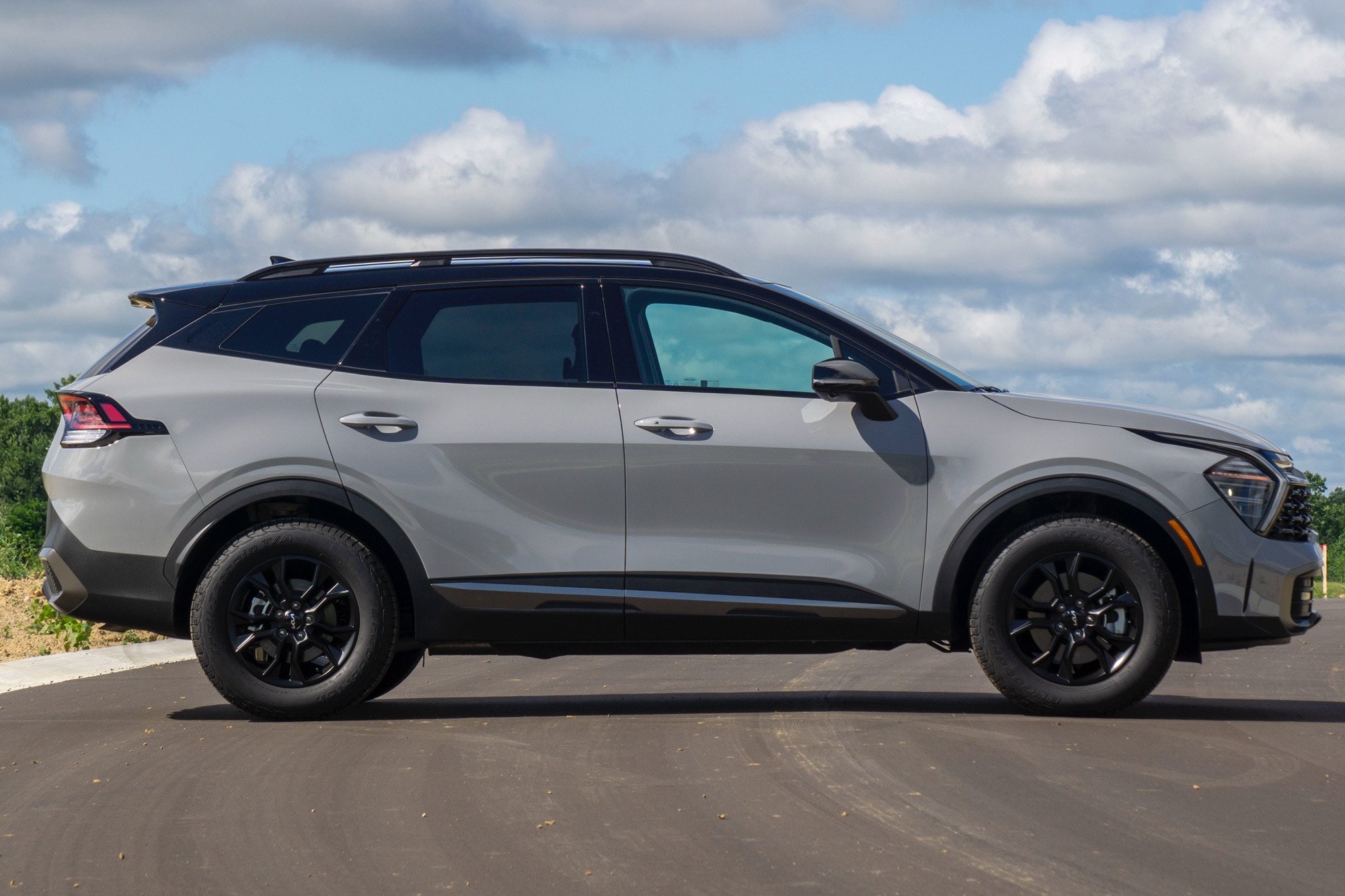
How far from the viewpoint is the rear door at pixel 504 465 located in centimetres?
680

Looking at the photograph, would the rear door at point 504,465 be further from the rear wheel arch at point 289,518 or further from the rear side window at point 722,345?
the rear side window at point 722,345

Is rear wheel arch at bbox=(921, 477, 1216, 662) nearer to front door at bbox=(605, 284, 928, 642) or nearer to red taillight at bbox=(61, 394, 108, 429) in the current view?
front door at bbox=(605, 284, 928, 642)

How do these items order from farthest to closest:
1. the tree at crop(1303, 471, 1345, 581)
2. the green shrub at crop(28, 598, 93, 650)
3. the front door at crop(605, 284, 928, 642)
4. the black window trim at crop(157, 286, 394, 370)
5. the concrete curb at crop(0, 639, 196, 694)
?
1. the tree at crop(1303, 471, 1345, 581)
2. the green shrub at crop(28, 598, 93, 650)
3. the concrete curb at crop(0, 639, 196, 694)
4. the black window trim at crop(157, 286, 394, 370)
5. the front door at crop(605, 284, 928, 642)

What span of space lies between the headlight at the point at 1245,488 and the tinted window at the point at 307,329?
391 centimetres

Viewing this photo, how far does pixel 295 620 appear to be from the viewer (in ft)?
22.9

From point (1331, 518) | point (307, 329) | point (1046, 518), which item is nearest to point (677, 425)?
Answer: point (1046, 518)

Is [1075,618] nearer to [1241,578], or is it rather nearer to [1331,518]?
[1241,578]

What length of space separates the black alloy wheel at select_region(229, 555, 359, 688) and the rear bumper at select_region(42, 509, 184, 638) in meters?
0.35

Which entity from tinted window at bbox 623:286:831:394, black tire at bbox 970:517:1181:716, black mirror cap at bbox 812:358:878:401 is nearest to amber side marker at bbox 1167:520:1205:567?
black tire at bbox 970:517:1181:716

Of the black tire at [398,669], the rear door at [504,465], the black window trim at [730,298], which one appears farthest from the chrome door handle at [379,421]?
the black tire at [398,669]

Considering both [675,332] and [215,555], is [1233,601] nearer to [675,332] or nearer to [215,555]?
[675,332]

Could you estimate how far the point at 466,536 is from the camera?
6879mm

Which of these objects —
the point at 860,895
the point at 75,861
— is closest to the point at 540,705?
the point at 75,861

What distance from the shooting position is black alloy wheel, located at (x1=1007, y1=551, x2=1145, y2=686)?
6.75 metres
